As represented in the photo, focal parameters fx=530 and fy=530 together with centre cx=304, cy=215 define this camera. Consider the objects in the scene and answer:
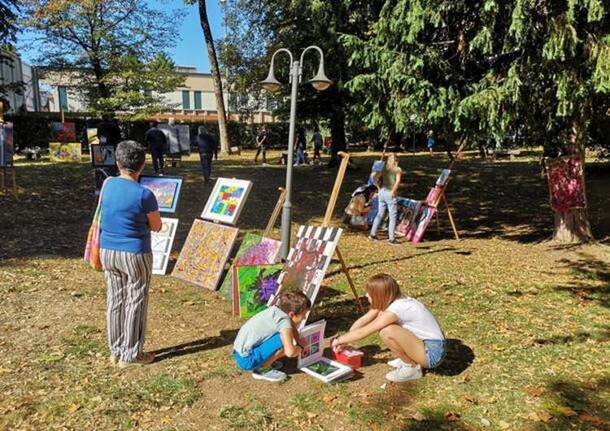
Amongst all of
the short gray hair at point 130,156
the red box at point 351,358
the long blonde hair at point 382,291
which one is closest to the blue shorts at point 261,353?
the red box at point 351,358

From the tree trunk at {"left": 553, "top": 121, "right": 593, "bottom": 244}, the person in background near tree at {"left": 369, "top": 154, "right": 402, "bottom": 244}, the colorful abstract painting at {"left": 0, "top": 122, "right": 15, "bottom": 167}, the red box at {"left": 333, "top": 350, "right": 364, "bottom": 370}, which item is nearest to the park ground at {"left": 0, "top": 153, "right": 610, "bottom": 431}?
the red box at {"left": 333, "top": 350, "right": 364, "bottom": 370}

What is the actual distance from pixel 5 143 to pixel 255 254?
7817 millimetres

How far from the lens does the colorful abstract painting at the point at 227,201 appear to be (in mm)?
6895

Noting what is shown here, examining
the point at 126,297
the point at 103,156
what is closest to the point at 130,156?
the point at 126,297

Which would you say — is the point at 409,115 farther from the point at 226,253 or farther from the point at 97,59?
the point at 97,59

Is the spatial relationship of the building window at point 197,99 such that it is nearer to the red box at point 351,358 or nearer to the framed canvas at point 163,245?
the framed canvas at point 163,245

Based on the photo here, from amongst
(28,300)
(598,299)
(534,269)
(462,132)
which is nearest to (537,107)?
(462,132)

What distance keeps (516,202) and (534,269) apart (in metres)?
7.53

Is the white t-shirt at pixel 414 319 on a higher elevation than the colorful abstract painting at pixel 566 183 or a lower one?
lower

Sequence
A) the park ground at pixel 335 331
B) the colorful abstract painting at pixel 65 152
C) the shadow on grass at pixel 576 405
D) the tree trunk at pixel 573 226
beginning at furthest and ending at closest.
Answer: the colorful abstract painting at pixel 65 152, the tree trunk at pixel 573 226, the park ground at pixel 335 331, the shadow on grass at pixel 576 405

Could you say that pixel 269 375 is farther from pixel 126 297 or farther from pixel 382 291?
pixel 126 297

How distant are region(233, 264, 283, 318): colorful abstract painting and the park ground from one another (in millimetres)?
250

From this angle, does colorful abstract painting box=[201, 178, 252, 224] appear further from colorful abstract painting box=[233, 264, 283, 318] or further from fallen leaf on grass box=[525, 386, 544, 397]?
fallen leaf on grass box=[525, 386, 544, 397]

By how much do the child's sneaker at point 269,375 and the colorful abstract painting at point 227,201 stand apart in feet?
9.16
